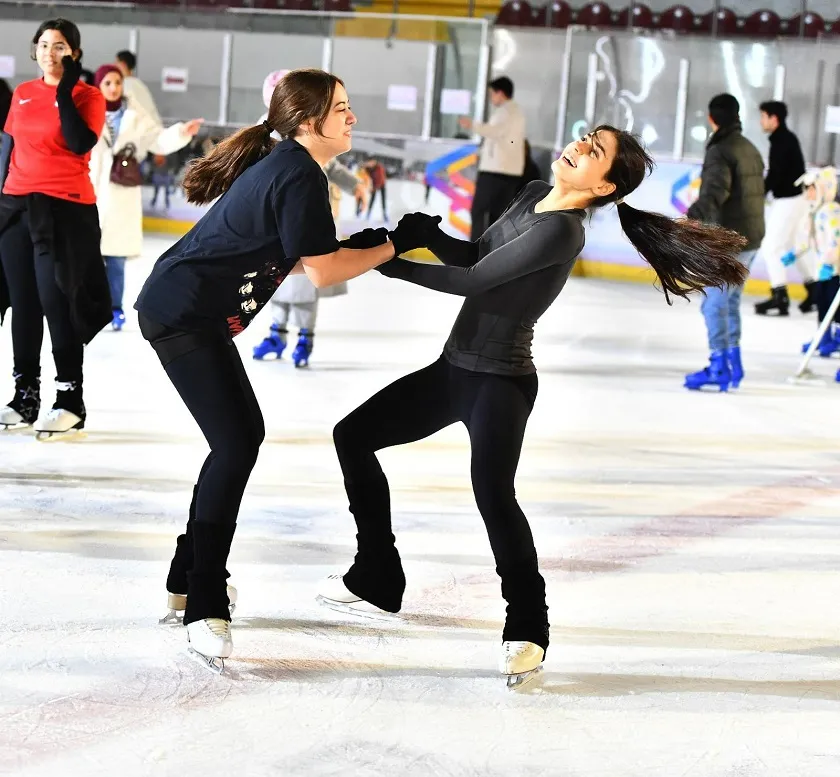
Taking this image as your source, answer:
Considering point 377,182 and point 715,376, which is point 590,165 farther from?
point 377,182

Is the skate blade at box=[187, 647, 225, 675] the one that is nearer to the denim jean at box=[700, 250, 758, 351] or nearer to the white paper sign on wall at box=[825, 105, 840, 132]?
the denim jean at box=[700, 250, 758, 351]

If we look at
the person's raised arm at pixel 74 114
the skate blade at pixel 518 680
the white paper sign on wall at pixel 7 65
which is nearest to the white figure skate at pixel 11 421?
the person's raised arm at pixel 74 114

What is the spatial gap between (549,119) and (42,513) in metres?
9.10

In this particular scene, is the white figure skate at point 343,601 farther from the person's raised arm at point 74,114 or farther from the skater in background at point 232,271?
the person's raised arm at point 74,114

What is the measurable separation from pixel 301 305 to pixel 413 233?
3.77 metres

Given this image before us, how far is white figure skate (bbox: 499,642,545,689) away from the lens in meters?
2.66

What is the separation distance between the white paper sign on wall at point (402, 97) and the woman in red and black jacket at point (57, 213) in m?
7.53

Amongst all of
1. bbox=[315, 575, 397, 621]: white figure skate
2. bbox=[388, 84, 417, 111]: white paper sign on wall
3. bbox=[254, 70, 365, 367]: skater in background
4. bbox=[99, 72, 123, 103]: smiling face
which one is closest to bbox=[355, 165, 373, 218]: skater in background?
bbox=[388, 84, 417, 111]: white paper sign on wall

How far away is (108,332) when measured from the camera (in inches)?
278

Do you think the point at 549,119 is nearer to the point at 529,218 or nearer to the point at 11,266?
the point at 11,266

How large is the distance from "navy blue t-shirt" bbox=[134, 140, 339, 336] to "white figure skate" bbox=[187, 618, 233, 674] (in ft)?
1.92

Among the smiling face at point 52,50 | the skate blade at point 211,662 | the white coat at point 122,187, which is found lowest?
the skate blade at point 211,662

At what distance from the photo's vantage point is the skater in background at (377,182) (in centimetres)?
1191

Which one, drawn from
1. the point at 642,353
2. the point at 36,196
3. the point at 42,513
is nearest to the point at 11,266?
the point at 36,196
